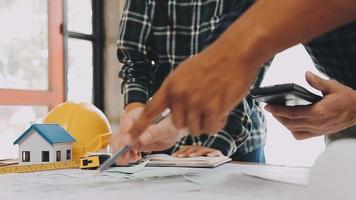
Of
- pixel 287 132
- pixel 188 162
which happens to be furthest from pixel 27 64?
pixel 188 162

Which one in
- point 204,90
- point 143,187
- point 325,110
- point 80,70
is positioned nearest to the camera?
point 204,90

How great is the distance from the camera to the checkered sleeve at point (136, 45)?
1.16 m

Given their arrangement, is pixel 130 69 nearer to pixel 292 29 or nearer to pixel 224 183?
pixel 224 183

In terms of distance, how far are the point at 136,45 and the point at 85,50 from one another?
1.84m

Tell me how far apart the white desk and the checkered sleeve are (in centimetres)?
35

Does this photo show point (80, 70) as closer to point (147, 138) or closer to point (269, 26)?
point (147, 138)

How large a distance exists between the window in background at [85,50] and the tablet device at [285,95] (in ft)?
6.89

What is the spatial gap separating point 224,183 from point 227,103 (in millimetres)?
375

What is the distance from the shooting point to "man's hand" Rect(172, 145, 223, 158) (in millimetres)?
1076

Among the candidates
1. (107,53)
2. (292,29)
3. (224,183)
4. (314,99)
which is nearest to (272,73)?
(107,53)

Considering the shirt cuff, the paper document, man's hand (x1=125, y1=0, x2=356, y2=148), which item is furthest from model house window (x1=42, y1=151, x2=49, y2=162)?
man's hand (x1=125, y1=0, x2=356, y2=148)

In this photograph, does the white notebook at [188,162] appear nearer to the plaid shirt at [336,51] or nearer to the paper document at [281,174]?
the paper document at [281,174]

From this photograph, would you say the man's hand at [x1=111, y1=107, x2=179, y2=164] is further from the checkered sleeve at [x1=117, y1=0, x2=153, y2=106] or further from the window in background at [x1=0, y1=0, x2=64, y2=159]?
the window in background at [x1=0, y1=0, x2=64, y2=159]

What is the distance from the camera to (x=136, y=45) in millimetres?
1185
